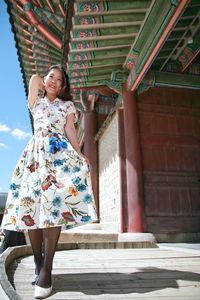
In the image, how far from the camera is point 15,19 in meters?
5.95

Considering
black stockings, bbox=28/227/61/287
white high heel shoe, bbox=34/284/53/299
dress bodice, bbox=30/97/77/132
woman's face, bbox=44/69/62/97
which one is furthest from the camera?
woman's face, bbox=44/69/62/97

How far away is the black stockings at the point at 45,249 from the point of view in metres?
1.52

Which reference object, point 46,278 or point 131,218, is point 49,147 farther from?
point 131,218

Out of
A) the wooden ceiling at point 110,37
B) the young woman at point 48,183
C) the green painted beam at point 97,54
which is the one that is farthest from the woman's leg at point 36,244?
the green painted beam at point 97,54

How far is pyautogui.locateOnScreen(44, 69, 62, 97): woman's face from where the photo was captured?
2074mm

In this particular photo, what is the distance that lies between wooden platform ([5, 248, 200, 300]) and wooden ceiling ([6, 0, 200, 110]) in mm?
3270

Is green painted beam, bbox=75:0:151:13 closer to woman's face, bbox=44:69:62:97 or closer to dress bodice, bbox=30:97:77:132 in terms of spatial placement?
woman's face, bbox=44:69:62:97

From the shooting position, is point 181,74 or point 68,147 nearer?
point 68,147

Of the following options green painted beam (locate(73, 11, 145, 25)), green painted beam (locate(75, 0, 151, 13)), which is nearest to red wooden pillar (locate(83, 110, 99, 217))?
green painted beam (locate(73, 11, 145, 25))

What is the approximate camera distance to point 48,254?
161cm

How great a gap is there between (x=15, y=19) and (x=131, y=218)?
5.10 meters

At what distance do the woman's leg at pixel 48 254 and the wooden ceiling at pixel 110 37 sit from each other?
3.28m

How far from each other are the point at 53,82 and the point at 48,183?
0.84 metres

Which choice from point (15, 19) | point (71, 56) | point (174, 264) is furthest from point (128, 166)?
point (15, 19)
